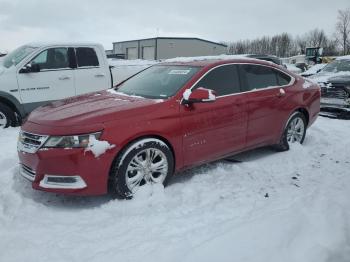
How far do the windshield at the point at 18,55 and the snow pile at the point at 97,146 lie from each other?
4807 mm

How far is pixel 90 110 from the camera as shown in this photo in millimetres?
4320

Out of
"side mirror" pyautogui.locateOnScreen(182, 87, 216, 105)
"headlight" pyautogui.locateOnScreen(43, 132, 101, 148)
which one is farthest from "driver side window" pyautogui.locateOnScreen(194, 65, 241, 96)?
"headlight" pyautogui.locateOnScreen(43, 132, 101, 148)

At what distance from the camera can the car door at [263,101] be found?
5.50m

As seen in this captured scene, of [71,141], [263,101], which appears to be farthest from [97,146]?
[263,101]

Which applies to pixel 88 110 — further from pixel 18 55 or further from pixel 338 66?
pixel 338 66

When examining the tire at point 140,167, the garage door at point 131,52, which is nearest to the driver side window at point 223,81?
the tire at point 140,167

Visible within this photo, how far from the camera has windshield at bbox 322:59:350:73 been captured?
35.2ft

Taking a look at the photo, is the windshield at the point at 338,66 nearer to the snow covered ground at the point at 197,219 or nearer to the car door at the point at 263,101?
the car door at the point at 263,101

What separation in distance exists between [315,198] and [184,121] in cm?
175

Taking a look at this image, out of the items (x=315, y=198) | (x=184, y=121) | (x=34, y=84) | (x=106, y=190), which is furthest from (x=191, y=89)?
(x=34, y=84)

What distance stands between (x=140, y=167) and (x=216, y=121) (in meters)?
1.23

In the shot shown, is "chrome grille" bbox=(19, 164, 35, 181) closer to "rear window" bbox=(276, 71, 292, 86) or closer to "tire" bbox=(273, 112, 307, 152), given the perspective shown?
"tire" bbox=(273, 112, 307, 152)

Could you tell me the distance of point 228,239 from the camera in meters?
3.40

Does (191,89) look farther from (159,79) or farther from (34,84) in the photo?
(34,84)
